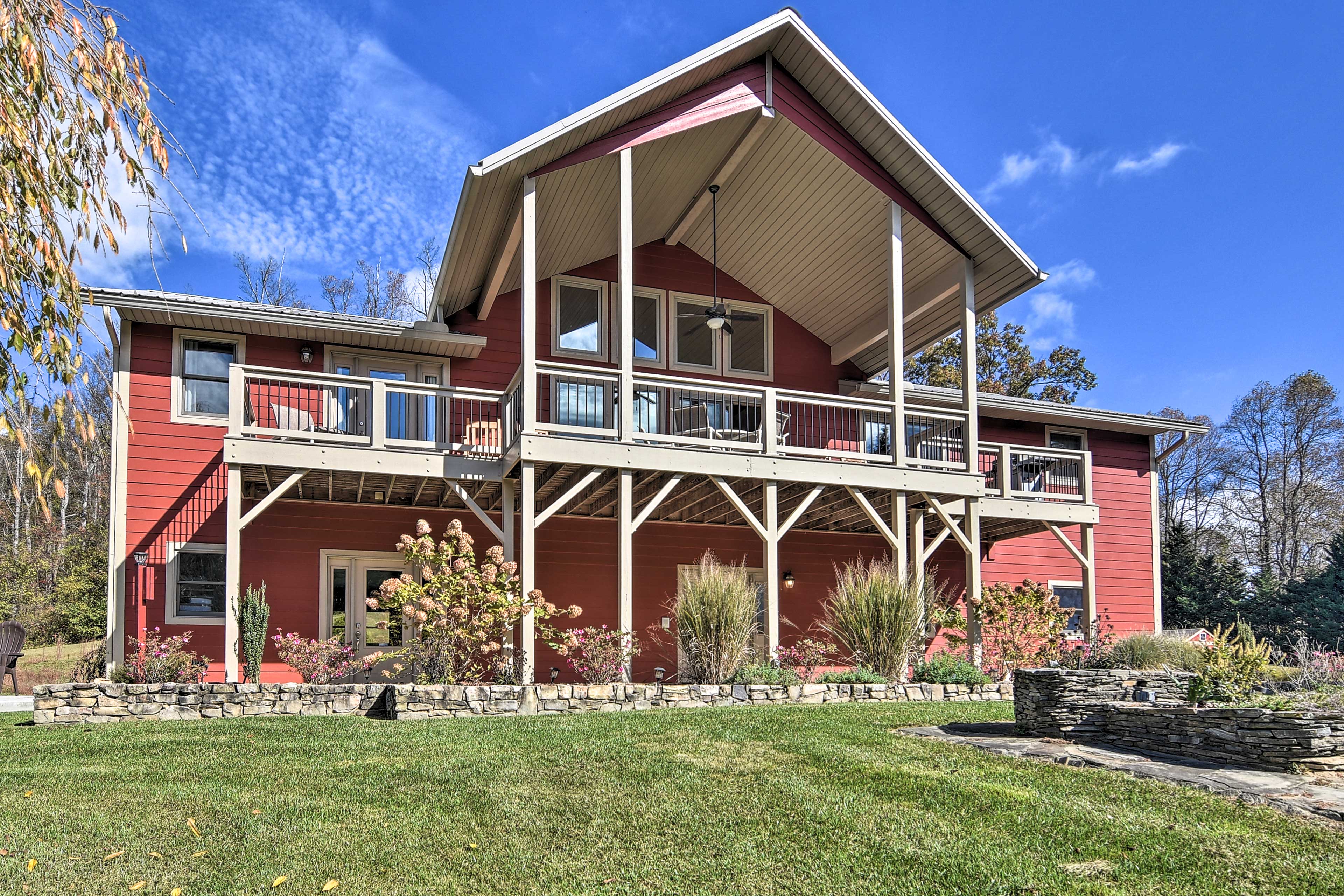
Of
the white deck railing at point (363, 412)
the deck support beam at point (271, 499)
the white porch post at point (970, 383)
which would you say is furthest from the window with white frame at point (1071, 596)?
the deck support beam at point (271, 499)

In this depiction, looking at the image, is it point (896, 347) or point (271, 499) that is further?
point (896, 347)

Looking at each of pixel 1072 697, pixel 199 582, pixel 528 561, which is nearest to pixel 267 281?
pixel 199 582

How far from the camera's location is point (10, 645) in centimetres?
1325

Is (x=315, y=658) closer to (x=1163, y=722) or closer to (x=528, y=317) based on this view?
(x=528, y=317)

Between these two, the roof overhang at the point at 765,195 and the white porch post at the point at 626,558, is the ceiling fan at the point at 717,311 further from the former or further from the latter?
the white porch post at the point at 626,558

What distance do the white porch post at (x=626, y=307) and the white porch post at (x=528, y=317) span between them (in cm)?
97

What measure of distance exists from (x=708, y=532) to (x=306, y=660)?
615 centimetres

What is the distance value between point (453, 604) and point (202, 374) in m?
5.59

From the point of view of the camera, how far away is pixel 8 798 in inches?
228

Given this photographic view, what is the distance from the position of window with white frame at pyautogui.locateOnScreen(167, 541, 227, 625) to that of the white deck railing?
1810mm

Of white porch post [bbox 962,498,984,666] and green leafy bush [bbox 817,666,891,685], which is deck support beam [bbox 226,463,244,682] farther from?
white porch post [bbox 962,498,984,666]

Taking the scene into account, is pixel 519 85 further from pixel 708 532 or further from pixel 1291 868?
pixel 1291 868

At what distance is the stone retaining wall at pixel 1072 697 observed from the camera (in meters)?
7.51

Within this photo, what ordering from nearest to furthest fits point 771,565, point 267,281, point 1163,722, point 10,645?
point 1163,722
point 771,565
point 10,645
point 267,281
